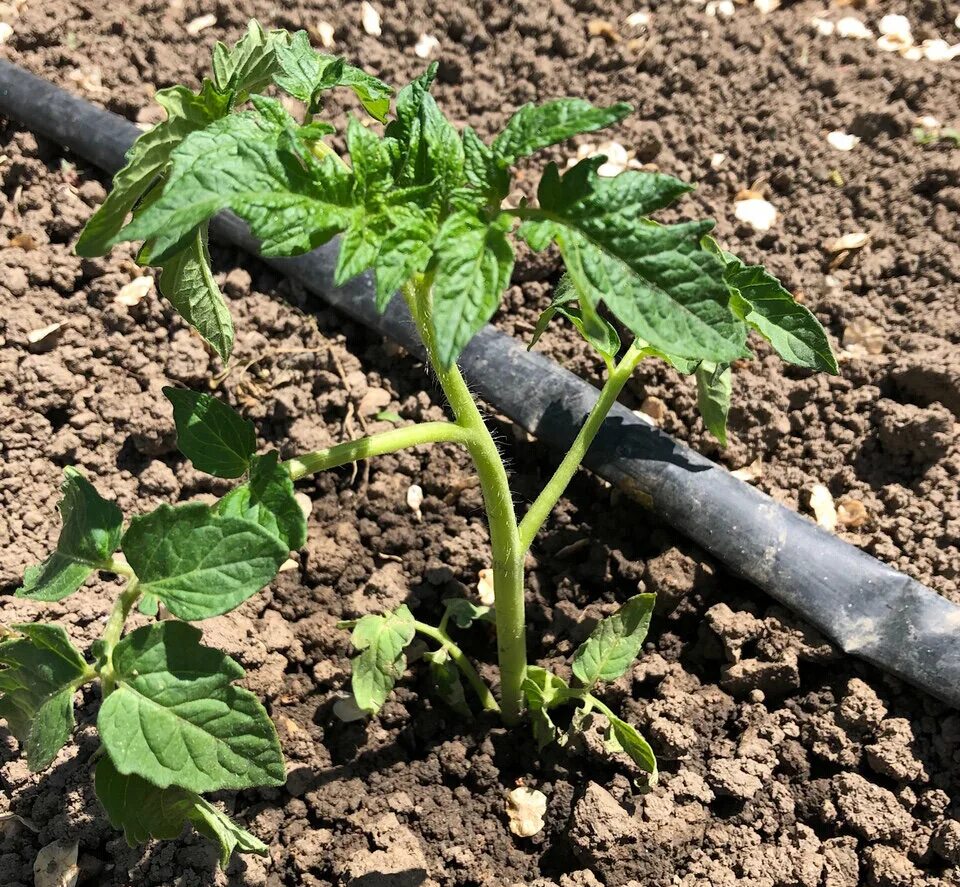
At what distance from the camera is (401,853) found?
185cm

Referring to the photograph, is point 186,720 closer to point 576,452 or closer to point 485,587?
point 576,452

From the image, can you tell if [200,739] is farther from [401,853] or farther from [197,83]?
[197,83]

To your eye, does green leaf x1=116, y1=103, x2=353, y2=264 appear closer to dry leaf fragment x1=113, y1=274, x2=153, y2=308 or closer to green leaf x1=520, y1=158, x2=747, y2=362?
green leaf x1=520, y1=158, x2=747, y2=362

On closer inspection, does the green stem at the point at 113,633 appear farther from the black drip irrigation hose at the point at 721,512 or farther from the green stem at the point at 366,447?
the black drip irrigation hose at the point at 721,512

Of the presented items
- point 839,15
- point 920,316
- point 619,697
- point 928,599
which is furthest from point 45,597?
point 839,15

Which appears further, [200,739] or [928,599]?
[928,599]

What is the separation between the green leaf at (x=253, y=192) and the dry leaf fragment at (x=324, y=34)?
243 cm

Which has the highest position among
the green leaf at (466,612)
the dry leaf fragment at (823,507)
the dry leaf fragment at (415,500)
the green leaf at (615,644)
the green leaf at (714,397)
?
the green leaf at (714,397)

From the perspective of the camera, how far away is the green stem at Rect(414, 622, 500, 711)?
6.35ft

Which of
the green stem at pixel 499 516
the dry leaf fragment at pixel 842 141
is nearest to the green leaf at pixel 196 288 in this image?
the green stem at pixel 499 516

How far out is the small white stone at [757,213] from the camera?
2824 mm

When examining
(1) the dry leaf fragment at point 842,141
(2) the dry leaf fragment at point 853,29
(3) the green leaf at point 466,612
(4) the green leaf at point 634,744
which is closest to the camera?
(4) the green leaf at point 634,744

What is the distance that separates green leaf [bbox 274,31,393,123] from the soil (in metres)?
1.16

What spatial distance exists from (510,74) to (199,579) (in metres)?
2.61
